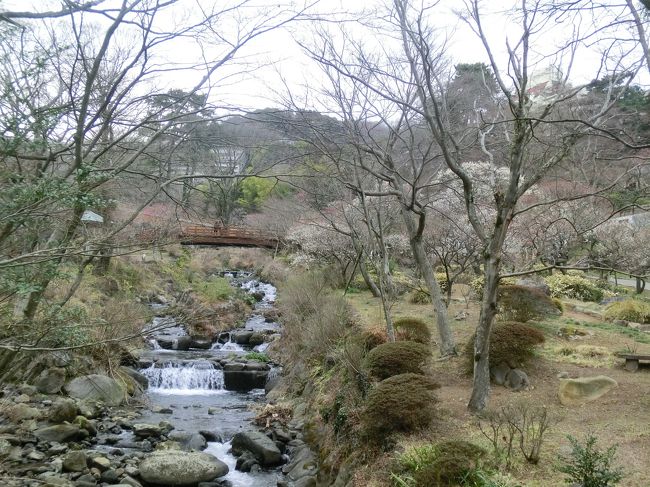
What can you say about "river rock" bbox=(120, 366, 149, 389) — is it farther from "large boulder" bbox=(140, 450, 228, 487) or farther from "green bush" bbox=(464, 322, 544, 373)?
"green bush" bbox=(464, 322, 544, 373)

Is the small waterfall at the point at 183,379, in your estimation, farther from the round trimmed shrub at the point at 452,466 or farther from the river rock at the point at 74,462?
the round trimmed shrub at the point at 452,466

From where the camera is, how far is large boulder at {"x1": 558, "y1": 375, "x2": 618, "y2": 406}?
7453 mm

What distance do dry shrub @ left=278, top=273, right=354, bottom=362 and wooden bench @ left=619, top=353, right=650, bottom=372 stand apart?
17.4 ft

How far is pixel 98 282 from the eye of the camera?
64.2 ft

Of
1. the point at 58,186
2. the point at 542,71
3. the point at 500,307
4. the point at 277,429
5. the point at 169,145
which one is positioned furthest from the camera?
the point at 500,307

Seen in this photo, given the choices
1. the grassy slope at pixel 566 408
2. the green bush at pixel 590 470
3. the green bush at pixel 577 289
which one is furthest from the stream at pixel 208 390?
the green bush at pixel 577 289

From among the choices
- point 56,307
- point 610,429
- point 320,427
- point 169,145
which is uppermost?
point 169,145

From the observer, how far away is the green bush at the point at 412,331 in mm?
10672

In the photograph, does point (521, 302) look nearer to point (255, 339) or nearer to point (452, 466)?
point (452, 466)

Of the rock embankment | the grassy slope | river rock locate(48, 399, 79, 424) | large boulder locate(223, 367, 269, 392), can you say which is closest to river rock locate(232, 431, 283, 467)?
the rock embankment

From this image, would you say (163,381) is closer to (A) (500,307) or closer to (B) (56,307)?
(A) (500,307)

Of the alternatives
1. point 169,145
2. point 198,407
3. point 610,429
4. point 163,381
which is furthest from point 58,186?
point 163,381

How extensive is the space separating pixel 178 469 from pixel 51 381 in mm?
5021

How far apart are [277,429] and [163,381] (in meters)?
5.19
